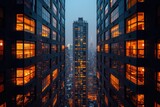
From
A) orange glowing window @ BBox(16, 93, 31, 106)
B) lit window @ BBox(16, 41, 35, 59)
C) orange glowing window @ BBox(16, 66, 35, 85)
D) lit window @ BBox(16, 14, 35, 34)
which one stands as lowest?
orange glowing window @ BBox(16, 93, 31, 106)

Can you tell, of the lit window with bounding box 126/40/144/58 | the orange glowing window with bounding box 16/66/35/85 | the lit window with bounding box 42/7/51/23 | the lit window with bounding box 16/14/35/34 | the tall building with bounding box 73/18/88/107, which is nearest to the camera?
the lit window with bounding box 126/40/144/58

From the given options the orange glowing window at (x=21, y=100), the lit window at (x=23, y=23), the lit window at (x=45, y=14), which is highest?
the lit window at (x=45, y=14)

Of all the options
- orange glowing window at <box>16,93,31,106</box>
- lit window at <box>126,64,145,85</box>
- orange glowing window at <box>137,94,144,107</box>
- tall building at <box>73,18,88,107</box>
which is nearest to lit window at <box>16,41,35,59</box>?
orange glowing window at <box>16,93,31,106</box>

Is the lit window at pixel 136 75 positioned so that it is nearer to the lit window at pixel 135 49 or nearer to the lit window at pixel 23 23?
the lit window at pixel 135 49

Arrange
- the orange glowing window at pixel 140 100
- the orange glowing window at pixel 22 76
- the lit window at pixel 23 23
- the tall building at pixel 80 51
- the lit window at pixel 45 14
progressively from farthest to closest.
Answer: the tall building at pixel 80 51 → the lit window at pixel 45 14 → the orange glowing window at pixel 22 76 → the lit window at pixel 23 23 → the orange glowing window at pixel 140 100

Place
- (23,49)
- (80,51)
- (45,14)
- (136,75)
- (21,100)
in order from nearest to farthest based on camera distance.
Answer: (136,75) < (23,49) < (21,100) < (45,14) < (80,51)

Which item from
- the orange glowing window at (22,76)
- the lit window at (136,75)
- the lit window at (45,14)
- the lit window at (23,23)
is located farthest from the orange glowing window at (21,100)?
the lit window at (45,14)

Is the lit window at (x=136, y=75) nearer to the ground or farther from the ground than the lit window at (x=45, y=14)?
nearer to the ground

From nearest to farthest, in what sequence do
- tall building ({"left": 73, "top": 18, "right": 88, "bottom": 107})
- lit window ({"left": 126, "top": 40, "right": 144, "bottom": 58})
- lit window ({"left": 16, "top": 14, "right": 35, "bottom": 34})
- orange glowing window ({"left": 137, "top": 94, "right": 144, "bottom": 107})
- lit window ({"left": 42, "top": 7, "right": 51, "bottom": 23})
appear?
lit window ({"left": 126, "top": 40, "right": 144, "bottom": 58}) → orange glowing window ({"left": 137, "top": 94, "right": 144, "bottom": 107}) → lit window ({"left": 16, "top": 14, "right": 35, "bottom": 34}) → lit window ({"left": 42, "top": 7, "right": 51, "bottom": 23}) → tall building ({"left": 73, "top": 18, "right": 88, "bottom": 107})

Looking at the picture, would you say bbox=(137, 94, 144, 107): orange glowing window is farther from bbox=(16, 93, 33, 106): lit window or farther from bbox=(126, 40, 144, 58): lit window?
bbox=(16, 93, 33, 106): lit window

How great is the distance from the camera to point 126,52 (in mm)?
23641

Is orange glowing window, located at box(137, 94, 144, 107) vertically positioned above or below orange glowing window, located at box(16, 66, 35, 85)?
below

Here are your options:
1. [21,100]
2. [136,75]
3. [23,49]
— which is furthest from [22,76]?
[136,75]

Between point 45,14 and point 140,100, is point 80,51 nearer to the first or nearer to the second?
point 45,14
